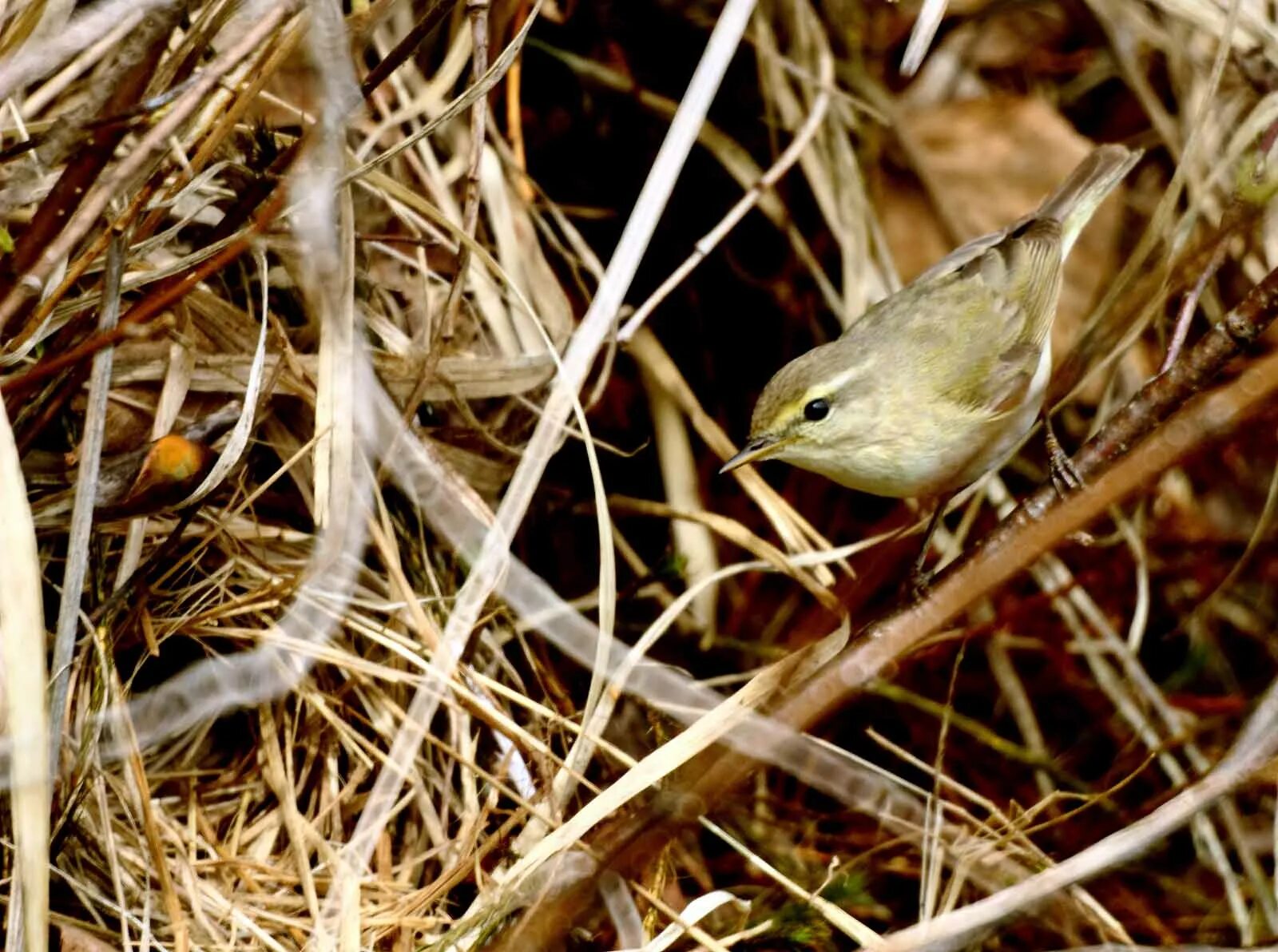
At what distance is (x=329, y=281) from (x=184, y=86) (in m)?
0.39

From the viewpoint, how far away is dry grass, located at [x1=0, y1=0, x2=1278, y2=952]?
1811 mm

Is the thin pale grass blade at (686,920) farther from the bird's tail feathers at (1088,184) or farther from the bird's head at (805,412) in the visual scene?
the bird's tail feathers at (1088,184)

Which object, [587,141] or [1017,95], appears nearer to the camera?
[587,141]

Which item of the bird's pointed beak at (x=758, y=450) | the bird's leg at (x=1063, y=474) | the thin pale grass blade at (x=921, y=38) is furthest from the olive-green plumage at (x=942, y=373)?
the thin pale grass blade at (x=921, y=38)

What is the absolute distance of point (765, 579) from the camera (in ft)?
10.1

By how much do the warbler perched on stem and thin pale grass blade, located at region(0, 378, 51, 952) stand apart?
125 cm

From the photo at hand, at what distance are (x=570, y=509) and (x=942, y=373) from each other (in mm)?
852

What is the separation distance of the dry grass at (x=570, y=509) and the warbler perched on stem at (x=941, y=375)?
8.2 inches

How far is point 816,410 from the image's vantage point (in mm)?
2479

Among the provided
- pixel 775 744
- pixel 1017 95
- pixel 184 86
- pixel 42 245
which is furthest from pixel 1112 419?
pixel 1017 95

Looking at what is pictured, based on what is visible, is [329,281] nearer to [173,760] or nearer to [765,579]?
[173,760]

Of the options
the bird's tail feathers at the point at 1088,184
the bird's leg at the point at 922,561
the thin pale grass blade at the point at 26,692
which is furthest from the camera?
the bird's tail feathers at the point at 1088,184

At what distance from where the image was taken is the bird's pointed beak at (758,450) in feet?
8.06

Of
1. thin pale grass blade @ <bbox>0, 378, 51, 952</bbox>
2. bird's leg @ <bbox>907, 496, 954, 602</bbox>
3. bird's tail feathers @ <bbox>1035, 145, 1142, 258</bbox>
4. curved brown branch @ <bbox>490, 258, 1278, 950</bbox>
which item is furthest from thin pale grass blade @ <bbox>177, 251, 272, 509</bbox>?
bird's tail feathers @ <bbox>1035, 145, 1142, 258</bbox>
